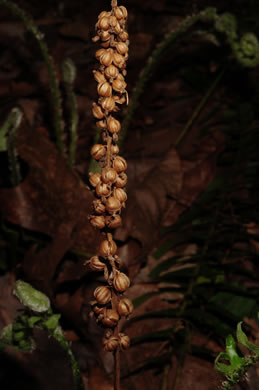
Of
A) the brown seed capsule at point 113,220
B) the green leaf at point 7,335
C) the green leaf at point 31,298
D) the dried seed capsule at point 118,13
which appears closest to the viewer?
the dried seed capsule at point 118,13

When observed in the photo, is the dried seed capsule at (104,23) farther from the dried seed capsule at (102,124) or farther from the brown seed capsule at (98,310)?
the brown seed capsule at (98,310)

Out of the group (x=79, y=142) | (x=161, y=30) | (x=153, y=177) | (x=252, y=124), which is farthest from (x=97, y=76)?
(x=161, y=30)

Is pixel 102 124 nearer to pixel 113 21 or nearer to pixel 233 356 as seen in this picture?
pixel 113 21

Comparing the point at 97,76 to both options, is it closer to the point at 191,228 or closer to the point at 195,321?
the point at 195,321

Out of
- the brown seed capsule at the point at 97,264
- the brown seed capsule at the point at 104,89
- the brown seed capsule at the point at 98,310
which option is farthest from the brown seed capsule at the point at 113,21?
the brown seed capsule at the point at 98,310

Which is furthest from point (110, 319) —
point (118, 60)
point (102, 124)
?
point (118, 60)

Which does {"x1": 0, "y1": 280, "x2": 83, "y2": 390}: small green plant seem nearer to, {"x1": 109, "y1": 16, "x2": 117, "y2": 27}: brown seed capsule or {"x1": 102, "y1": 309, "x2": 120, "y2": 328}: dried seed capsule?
{"x1": 102, "y1": 309, "x2": 120, "y2": 328}: dried seed capsule
